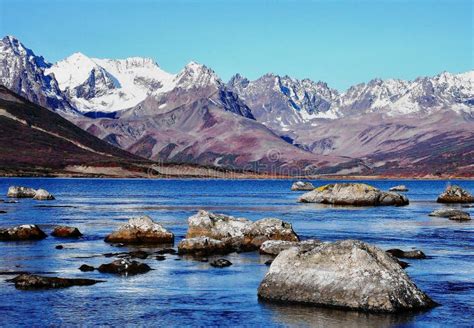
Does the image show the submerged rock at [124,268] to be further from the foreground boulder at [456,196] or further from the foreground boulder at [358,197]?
the foreground boulder at [456,196]

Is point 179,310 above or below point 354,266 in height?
below

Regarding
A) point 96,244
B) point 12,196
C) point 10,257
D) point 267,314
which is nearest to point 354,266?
point 267,314

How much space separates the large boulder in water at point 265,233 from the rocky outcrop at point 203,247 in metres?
2.26

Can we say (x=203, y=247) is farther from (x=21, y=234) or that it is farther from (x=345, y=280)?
(x=345, y=280)

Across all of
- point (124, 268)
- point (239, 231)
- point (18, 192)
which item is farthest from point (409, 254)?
point (18, 192)

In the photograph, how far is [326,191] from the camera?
502 feet

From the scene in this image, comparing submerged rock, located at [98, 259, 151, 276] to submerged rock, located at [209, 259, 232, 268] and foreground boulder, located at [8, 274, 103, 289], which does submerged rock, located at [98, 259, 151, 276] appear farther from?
submerged rock, located at [209, 259, 232, 268]

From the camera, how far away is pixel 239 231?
65500mm

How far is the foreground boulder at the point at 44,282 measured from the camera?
141ft

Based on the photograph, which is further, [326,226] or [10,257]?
[326,226]

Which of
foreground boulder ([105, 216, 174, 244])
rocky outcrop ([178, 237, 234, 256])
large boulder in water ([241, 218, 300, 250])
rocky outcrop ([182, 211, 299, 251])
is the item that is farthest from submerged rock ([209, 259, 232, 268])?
foreground boulder ([105, 216, 174, 244])

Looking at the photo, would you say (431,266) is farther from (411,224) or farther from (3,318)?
(411,224)

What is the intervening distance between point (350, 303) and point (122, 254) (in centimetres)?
2574

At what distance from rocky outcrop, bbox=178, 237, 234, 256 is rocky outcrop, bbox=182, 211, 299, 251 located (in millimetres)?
113
